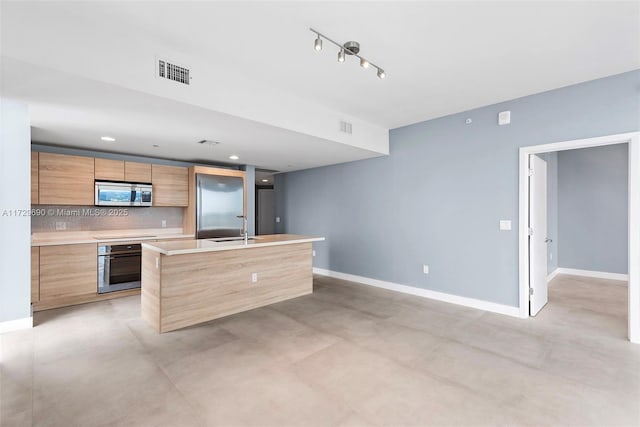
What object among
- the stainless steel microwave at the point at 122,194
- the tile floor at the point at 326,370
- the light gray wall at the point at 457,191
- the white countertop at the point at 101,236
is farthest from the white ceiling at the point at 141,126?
the tile floor at the point at 326,370

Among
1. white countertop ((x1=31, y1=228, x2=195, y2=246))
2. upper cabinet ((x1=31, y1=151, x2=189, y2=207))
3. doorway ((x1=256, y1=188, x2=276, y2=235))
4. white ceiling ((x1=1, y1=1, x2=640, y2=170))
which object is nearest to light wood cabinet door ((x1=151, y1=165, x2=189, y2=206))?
upper cabinet ((x1=31, y1=151, x2=189, y2=207))

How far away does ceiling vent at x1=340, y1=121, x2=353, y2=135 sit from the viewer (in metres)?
4.32

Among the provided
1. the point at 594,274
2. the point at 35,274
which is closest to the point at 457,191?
the point at 594,274

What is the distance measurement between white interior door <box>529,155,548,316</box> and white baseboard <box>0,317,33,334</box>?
236 inches

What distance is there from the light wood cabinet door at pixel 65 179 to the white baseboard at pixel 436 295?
4.55 m

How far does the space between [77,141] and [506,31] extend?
17.5 ft

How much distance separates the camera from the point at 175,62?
8.70 feet

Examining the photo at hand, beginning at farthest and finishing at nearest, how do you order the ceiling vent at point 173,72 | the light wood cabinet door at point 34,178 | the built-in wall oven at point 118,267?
1. the built-in wall oven at point 118,267
2. the light wood cabinet door at point 34,178
3. the ceiling vent at point 173,72

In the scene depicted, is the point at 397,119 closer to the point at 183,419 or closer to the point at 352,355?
the point at 352,355

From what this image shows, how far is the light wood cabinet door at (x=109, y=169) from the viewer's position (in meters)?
4.64

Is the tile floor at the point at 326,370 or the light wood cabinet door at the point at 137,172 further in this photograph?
the light wood cabinet door at the point at 137,172

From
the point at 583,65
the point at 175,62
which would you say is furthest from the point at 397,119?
the point at 175,62

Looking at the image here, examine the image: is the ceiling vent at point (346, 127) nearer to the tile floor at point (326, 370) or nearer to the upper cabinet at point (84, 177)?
the tile floor at point (326, 370)

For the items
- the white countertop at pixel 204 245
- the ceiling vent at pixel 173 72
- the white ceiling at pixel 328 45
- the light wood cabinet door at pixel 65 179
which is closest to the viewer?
the white ceiling at pixel 328 45
